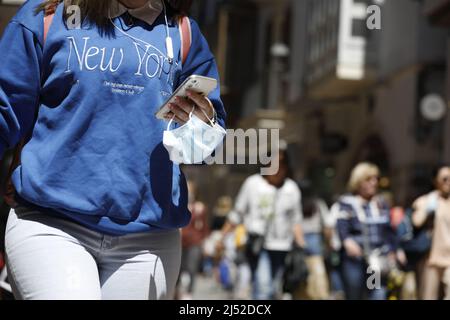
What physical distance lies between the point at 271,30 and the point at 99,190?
38804 mm

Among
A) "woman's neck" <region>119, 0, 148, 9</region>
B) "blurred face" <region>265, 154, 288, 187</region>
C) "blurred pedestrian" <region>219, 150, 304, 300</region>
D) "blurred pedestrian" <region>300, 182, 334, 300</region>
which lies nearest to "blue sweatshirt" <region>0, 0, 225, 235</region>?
"woman's neck" <region>119, 0, 148, 9</region>

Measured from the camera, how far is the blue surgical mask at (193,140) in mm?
3273

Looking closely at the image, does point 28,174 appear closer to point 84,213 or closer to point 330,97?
point 84,213

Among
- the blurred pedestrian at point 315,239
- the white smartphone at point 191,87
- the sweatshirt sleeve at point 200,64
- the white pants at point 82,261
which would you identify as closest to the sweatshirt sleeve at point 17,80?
the white pants at point 82,261

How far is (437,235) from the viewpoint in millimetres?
10602

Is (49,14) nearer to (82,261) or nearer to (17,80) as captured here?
(17,80)

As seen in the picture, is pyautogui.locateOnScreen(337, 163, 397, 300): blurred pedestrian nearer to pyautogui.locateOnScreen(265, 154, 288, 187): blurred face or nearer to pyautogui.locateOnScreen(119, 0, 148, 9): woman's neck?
pyautogui.locateOnScreen(265, 154, 288, 187): blurred face

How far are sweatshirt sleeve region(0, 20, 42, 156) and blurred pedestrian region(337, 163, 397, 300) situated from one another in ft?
24.6

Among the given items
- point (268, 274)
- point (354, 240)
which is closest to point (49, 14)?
point (354, 240)

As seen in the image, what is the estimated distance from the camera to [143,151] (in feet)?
10.9

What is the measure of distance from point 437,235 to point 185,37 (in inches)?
295
